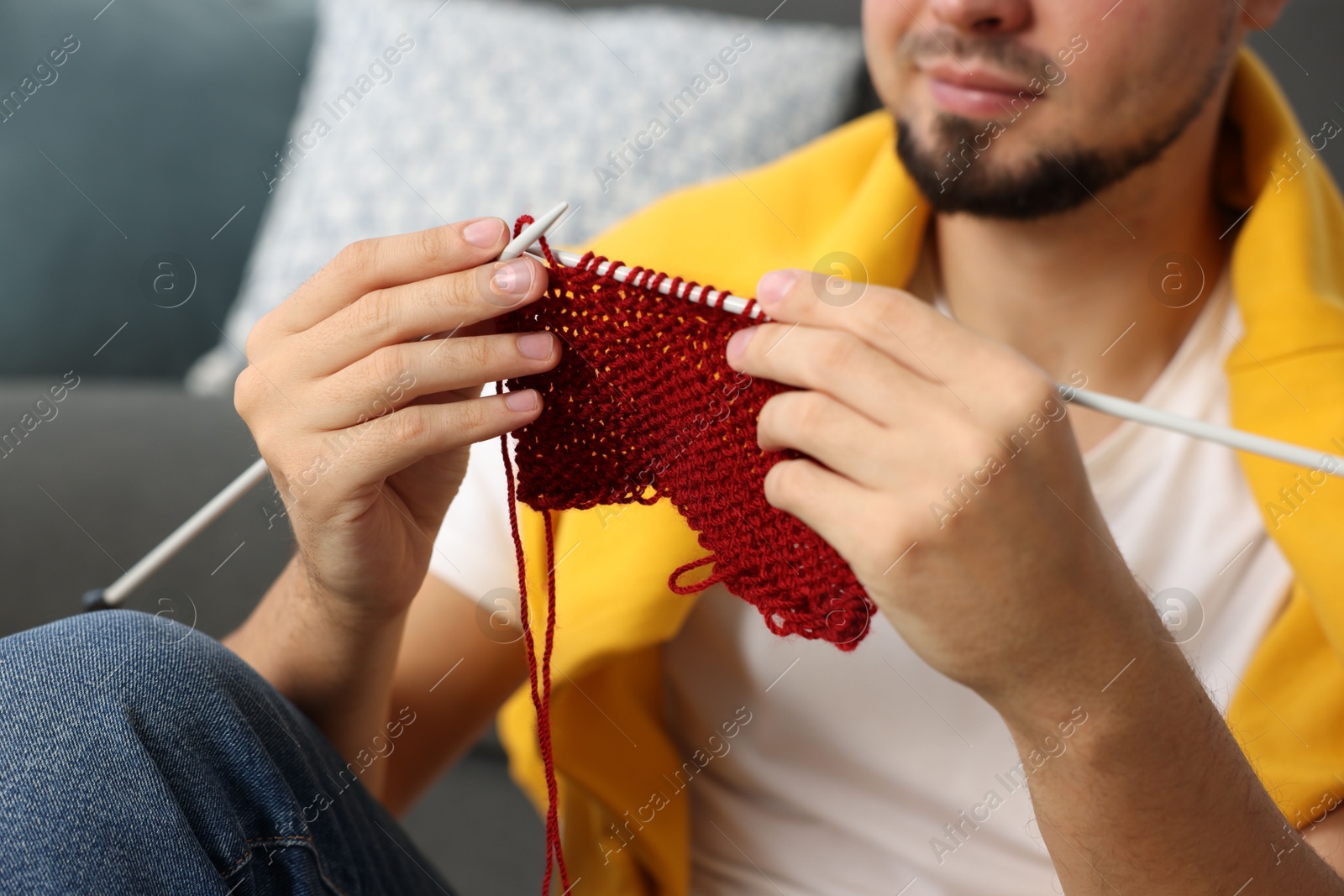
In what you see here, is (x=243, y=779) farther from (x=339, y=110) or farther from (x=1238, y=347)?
(x=339, y=110)

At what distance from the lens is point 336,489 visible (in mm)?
708

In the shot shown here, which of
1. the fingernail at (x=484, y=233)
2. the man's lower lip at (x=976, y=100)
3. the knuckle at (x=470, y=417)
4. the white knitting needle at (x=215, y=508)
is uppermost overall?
the fingernail at (x=484, y=233)

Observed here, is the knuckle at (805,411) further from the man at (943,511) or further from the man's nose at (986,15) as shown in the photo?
the man's nose at (986,15)

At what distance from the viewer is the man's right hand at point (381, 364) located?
0.67 meters

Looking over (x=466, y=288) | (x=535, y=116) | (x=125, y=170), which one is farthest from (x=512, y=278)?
(x=125, y=170)

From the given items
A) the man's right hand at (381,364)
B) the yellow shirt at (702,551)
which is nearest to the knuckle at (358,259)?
the man's right hand at (381,364)

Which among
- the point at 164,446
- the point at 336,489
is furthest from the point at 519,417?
the point at 164,446

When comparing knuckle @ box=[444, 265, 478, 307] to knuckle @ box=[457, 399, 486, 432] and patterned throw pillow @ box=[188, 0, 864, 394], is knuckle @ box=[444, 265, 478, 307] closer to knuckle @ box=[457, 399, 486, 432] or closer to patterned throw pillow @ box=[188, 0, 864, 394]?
knuckle @ box=[457, 399, 486, 432]

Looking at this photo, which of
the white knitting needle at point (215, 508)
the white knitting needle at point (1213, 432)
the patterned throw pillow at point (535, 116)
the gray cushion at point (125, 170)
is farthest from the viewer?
the gray cushion at point (125, 170)

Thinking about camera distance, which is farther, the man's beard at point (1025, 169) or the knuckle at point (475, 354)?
the man's beard at point (1025, 169)

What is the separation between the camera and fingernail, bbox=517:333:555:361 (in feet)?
2.27

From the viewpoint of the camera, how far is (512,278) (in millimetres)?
669

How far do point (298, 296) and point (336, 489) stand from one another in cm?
14

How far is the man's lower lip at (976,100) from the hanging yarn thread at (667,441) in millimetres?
392
